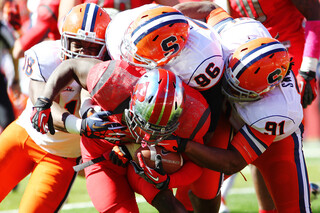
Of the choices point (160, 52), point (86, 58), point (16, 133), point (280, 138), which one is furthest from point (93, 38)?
point (280, 138)

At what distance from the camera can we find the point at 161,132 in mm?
2732

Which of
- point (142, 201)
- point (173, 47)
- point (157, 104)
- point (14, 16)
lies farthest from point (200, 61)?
point (14, 16)

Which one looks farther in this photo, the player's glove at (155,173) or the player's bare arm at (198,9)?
the player's bare arm at (198,9)

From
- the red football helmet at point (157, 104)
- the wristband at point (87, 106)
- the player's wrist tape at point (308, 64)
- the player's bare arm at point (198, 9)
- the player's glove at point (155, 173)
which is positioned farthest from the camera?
the player's wrist tape at point (308, 64)

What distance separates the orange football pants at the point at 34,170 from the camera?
11.0 ft

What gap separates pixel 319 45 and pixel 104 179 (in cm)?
181

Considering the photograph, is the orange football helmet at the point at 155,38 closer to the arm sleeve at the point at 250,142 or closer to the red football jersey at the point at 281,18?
the arm sleeve at the point at 250,142

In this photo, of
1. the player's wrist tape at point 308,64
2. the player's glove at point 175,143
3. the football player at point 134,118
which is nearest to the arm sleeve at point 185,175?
the football player at point 134,118

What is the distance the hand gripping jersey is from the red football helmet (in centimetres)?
49

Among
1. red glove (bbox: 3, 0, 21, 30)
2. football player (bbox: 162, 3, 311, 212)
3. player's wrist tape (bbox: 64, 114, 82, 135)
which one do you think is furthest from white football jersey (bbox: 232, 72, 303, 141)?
red glove (bbox: 3, 0, 21, 30)

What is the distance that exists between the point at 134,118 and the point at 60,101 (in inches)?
33.9

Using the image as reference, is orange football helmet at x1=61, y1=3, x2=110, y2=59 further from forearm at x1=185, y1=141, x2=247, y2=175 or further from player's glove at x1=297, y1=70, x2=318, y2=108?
player's glove at x1=297, y1=70, x2=318, y2=108

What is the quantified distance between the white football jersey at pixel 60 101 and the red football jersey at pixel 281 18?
1449 mm

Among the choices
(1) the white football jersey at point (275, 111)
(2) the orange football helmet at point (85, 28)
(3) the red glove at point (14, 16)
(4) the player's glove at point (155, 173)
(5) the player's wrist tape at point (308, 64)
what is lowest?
(3) the red glove at point (14, 16)
